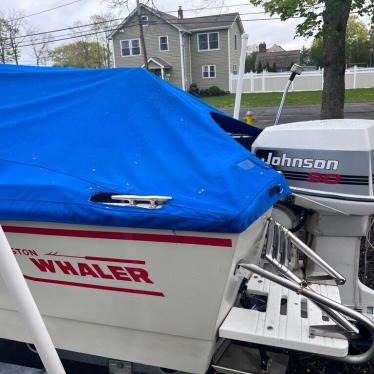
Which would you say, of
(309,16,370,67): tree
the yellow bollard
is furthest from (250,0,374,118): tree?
(309,16,370,67): tree

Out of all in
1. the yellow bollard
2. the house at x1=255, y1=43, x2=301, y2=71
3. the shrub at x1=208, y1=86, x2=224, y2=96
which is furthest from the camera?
the house at x1=255, y1=43, x2=301, y2=71

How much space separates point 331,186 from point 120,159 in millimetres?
1235

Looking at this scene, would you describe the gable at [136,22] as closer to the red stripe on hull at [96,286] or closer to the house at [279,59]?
the house at [279,59]

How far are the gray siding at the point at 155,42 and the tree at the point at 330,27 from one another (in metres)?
23.5

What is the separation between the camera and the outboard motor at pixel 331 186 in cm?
237

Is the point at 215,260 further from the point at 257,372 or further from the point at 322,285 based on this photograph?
the point at 322,285

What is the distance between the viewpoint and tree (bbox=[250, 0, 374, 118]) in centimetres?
564

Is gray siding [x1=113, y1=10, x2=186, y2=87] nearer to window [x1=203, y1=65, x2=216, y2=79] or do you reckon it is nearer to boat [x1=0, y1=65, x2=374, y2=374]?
window [x1=203, y1=65, x2=216, y2=79]

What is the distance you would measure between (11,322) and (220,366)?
1118 millimetres

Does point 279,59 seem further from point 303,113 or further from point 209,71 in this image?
point 303,113

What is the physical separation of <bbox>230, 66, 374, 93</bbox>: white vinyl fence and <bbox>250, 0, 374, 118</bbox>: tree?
20.8m

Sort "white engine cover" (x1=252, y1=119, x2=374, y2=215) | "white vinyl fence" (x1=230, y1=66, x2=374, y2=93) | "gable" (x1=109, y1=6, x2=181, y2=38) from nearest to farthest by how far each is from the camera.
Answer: "white engine cover" (x1=252, y1=119, x2=374, y2=215), "white vinyl fence" (x1=230, y1=66, x2=374, y2=93), "gable" (x1=109, y1=6, x2=181, y2=38)

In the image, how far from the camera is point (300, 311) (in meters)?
1.98

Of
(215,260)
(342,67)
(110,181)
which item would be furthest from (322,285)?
(342,67)
